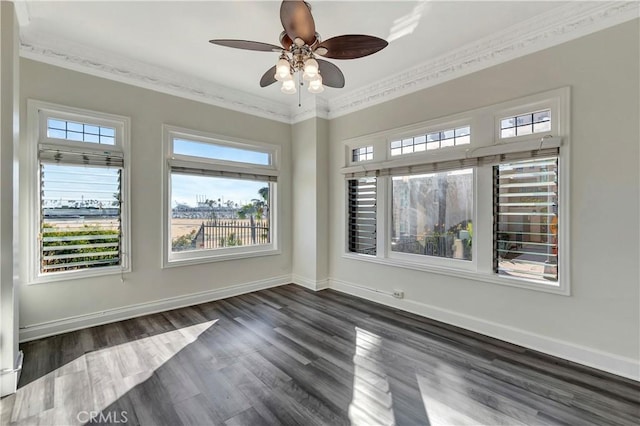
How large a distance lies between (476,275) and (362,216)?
70.1 inches

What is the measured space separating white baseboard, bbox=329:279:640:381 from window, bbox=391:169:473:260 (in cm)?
66

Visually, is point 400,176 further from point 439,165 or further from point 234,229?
Answer: point 234,229

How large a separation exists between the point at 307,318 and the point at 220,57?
10.5 feet

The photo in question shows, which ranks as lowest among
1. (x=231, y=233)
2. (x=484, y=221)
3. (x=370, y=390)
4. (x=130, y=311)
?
(x=370, y=390)

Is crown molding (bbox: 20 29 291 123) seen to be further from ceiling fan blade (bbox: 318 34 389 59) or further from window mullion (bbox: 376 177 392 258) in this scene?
ceiling fan blade (bbox: 318 34 389 59)

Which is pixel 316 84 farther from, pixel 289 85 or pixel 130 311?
pixel 130 311

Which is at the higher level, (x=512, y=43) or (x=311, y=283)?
(x=512, y=43)

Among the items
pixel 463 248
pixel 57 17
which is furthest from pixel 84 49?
pixel 463 248

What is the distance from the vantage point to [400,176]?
3949mm

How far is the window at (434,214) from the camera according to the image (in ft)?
11.0

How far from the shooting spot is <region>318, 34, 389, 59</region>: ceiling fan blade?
85.1 inches

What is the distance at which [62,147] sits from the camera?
3.12 metres

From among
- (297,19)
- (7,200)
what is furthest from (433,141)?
(7,200)

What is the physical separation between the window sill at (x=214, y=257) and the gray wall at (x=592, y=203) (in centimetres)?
307
